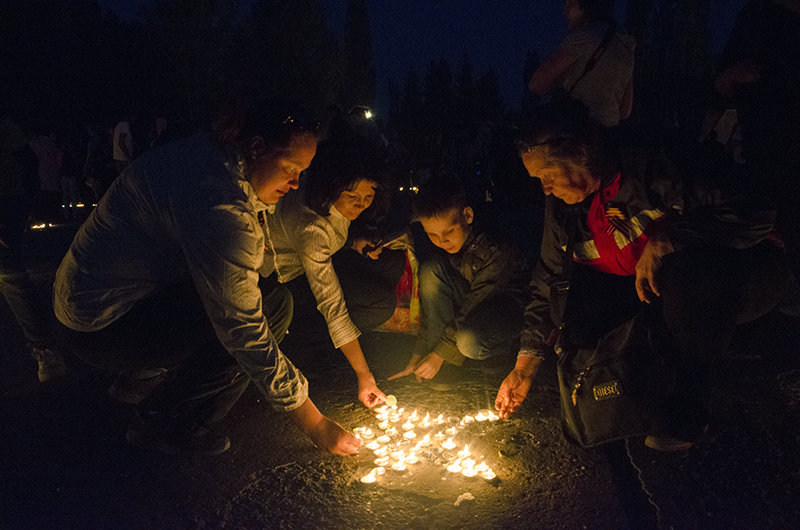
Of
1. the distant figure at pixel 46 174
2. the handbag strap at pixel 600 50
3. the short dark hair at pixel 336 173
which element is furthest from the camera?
the distant figure at pixel 46 174

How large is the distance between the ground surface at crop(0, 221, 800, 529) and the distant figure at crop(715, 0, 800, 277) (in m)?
0.75

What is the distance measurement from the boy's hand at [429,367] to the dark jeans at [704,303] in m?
1.05

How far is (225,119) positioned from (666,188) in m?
1.85

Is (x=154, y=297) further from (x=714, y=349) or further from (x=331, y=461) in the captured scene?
(x=714, y=349)

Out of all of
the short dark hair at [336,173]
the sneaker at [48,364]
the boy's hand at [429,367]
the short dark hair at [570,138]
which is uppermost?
the short dark hair at [570,138]

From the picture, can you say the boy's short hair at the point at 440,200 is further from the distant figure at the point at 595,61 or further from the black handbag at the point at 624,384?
the black handbag at the point at 624,384

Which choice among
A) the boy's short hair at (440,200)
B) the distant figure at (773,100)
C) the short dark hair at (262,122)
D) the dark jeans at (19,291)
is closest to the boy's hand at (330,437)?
the short dark hair at (262,122)

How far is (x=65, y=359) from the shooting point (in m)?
3.78

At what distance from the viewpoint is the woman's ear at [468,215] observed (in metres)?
3.41

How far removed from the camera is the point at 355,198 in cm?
302

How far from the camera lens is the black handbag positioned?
7.73 ft

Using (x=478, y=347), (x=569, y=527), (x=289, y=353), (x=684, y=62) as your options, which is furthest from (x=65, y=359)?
(x=684, y=62)

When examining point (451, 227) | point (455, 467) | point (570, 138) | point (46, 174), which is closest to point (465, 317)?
point (451, 227)

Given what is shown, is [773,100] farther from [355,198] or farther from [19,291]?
[19,291]
